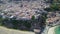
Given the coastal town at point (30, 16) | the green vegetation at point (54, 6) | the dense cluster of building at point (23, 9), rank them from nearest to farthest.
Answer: the coastal town at point (30, 16)
the dense cluster of building at point (23, 9)
the green vegetation at point (54, 6)

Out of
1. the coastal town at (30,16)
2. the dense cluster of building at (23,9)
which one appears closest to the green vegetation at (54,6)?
the coastal town at (30,16)

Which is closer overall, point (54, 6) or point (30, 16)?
point (30, 16)

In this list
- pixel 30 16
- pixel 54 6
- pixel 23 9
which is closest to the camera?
pixel 30 16

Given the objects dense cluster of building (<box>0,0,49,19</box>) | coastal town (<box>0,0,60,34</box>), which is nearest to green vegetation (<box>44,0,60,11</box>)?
coastal town (<box>0,0,60,34</box>)

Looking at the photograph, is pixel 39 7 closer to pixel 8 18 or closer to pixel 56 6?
pixel 56 6

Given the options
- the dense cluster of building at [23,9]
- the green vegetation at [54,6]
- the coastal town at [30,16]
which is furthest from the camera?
the green vegetation at [54,6]

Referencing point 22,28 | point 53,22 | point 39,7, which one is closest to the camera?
point 22,28

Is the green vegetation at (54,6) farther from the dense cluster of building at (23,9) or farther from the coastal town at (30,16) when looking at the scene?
the dense cluster of building at (23,9)

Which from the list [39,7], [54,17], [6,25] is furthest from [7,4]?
[6,25]

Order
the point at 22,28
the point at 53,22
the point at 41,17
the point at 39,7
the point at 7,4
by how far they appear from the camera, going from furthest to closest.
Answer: the point at 7,4 < the point at 39,7 < the point at 53,22 < the point at 41,17 < the point at 22,28

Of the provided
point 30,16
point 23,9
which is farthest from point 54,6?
point 30,16

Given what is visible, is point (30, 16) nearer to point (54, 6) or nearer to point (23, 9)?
point (23, 9)
